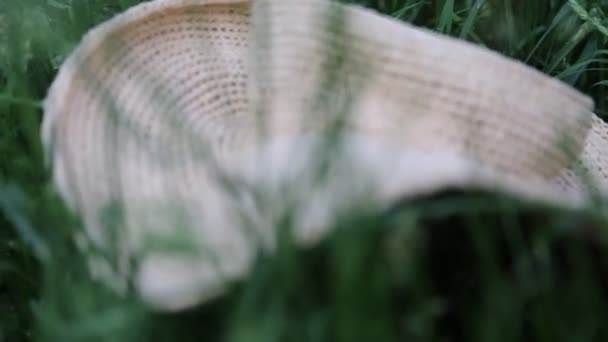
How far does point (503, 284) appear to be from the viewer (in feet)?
2.50

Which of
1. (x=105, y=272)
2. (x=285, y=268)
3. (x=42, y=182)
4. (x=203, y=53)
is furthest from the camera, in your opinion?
(x=203, y=53)

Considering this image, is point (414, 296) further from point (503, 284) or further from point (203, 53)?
point (203, 53)

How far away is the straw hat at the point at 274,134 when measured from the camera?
0.78 meters

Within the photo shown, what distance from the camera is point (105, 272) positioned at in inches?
33.2

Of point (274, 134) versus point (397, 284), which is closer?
point (397, 284)

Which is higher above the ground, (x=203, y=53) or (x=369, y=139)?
(x=369, y=139)

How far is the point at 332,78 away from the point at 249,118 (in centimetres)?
30

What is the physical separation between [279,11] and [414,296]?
1.38 feet

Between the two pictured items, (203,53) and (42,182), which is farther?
(203,53)

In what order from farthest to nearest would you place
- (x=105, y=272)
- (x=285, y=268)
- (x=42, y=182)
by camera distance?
(x=42, y=182) < (x=105, y=272) < (x=285, y=268)

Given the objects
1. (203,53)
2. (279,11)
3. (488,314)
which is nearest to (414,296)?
(488,314)

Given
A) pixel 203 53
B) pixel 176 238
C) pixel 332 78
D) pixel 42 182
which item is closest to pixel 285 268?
pixel 176 238

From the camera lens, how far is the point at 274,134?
93 centimetres

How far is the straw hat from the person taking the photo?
0.78 m
